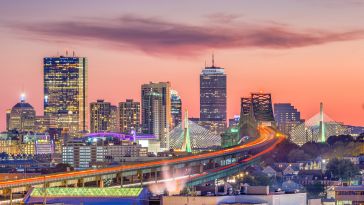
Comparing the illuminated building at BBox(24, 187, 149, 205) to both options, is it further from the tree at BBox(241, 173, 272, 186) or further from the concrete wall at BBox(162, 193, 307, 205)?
the tree at BBox(241, 173, 272, 186)

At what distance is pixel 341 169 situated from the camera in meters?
176

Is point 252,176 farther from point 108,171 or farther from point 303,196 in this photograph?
point 303,196

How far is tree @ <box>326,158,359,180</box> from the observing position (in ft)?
560

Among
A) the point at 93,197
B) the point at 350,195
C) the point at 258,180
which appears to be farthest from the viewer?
the point at 258,180

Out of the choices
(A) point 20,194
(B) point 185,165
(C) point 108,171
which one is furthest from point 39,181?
(B) point 185,165

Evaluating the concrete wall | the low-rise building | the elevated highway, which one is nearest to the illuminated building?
the concrete wall

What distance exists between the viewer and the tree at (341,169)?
170688 millimetres

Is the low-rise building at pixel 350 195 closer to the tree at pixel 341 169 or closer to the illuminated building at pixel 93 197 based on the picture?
the illuminated building at pixel 93 197

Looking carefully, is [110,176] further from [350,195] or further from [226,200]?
[226,200]

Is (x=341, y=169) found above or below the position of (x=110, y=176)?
above

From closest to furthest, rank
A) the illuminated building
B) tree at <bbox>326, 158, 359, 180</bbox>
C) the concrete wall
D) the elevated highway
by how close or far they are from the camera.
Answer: the concrete wall
the illuminated building
the elevated highway
tree at <bbox>326, 158, 359, 180</bbox>

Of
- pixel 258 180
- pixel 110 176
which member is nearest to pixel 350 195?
pixel 110 176

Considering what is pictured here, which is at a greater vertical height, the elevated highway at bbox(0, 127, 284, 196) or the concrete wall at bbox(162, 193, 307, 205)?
the elevated highway at bbox(0, 127, 284, 196)

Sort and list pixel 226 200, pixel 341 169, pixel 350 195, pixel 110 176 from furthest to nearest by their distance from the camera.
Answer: pixel 341 169 → pixel 110 176 → pixel 350 195 → pixel 226 200
